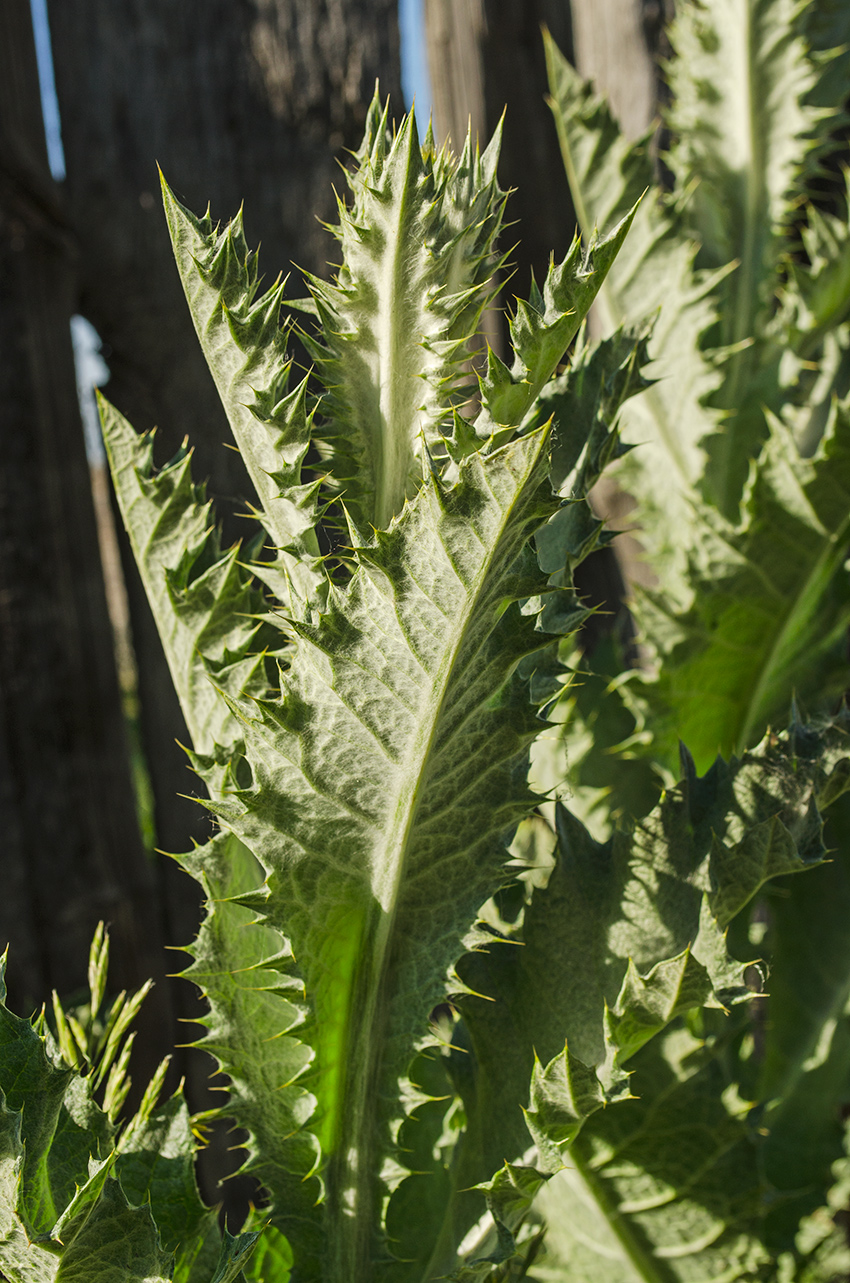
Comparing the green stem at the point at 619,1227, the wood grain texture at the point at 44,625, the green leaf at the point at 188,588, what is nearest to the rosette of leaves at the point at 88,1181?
the green leaf at the point at 188,588

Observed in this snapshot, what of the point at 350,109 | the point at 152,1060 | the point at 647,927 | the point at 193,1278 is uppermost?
the point at 350,109

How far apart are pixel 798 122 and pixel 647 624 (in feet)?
1.55

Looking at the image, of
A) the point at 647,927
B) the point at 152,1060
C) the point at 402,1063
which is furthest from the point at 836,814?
the point at 152,1060

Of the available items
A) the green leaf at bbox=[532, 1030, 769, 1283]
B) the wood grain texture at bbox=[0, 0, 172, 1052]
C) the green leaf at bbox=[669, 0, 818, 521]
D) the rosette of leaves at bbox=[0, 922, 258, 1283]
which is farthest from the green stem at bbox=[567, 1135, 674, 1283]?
the wood grain texture at bbox=[0, 0, 172, 1052]

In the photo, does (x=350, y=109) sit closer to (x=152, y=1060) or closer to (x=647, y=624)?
(x=647, y=624)

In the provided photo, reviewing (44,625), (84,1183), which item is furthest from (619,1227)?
(44,625)

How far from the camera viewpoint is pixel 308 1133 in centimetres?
51

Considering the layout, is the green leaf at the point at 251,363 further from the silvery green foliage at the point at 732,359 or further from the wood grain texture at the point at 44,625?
the wood grain texture at the point at 44,625

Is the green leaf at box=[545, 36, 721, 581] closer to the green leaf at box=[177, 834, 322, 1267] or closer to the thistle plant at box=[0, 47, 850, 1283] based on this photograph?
the thistle plant at box=[0, 47, 850, 1283]

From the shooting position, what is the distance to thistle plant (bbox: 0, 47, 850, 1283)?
415mm

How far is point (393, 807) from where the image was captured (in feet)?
1.49

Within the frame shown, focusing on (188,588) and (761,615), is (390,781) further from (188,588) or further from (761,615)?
(761,615)

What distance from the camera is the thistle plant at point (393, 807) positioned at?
1.36 feet

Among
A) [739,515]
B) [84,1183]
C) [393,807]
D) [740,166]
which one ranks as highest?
[740,166]
